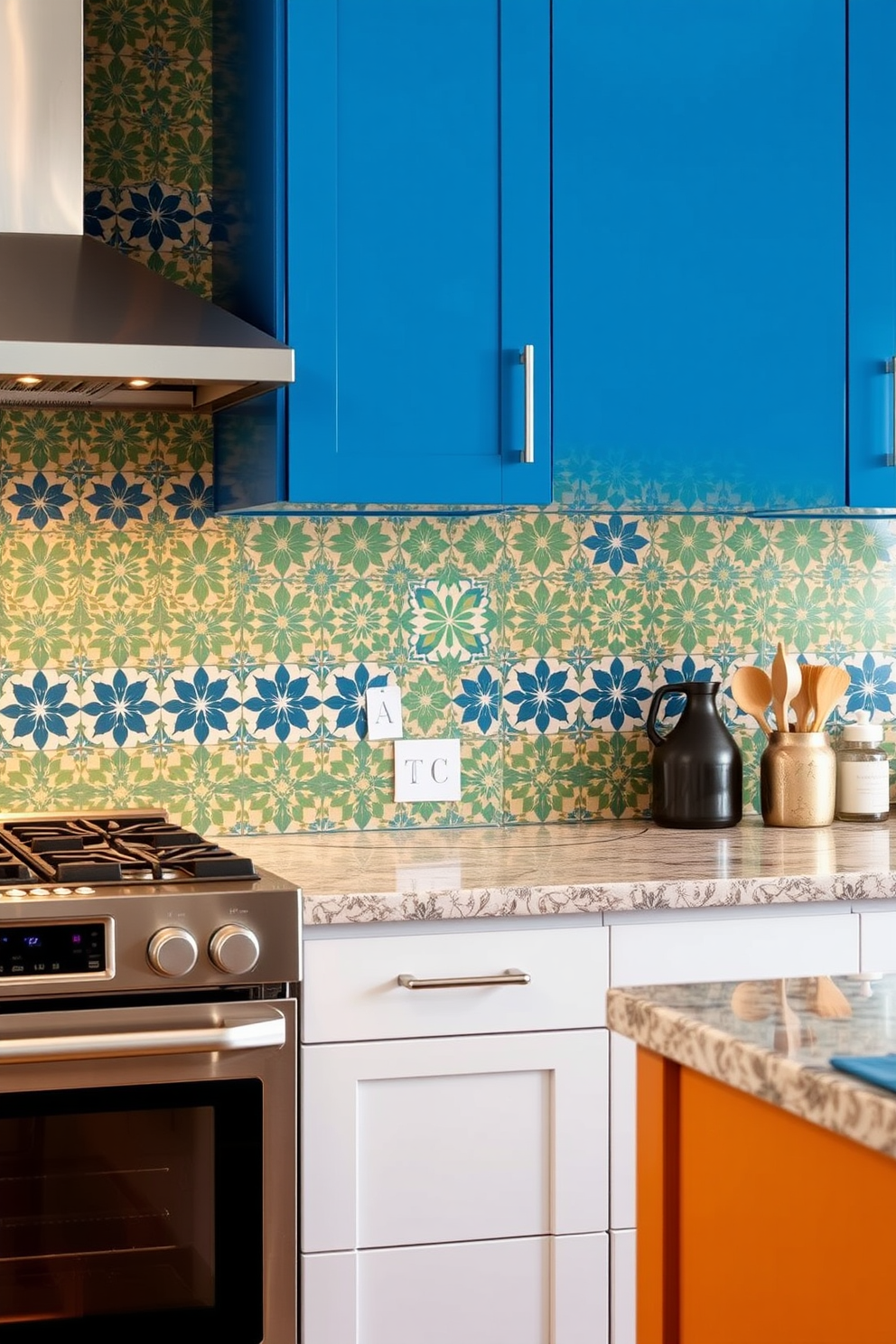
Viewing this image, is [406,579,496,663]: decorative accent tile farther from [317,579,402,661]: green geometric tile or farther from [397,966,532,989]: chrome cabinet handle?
[397,966,532,989]: chrome cabinet handle

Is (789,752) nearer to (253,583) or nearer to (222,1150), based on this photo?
(253,583)

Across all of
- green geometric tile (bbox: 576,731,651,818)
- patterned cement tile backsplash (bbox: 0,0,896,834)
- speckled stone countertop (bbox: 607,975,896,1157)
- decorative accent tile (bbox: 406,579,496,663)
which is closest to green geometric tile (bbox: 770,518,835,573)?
patterned cement tile backsplash (bbox: 0,0,896,834)

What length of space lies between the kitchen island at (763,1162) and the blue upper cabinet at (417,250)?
1387 millimetres

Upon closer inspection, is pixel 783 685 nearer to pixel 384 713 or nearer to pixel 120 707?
pixel 384 713

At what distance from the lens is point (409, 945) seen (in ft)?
7.26

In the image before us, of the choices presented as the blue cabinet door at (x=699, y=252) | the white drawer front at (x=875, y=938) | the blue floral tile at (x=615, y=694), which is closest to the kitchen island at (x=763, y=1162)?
the white drawer front at (x=875, y=938)

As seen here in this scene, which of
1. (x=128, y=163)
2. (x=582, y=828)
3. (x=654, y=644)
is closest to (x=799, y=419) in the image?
(x=654, y=644)

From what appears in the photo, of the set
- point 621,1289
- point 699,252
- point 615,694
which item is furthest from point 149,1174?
point 699,252

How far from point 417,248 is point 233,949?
3.63ft

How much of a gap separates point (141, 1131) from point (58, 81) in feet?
5.02

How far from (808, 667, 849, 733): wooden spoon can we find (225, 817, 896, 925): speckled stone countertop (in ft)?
0.65

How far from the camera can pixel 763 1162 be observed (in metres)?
1.08

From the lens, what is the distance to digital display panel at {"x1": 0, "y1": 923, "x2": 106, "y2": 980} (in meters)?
1.99

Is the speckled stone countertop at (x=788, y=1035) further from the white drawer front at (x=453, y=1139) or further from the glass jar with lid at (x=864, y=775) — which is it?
the glass jar with lid at (x=864, y=775)
